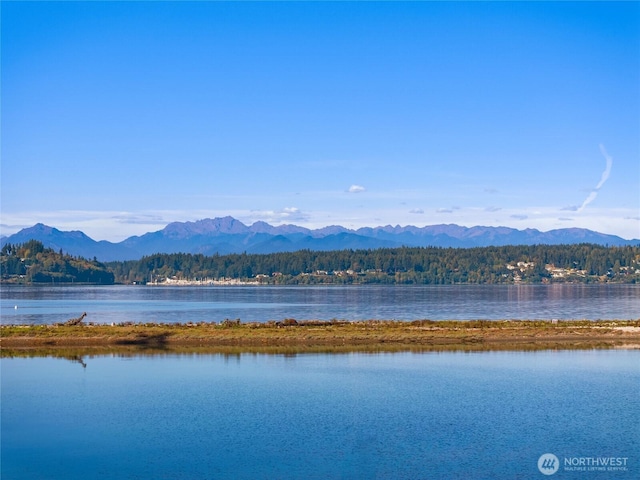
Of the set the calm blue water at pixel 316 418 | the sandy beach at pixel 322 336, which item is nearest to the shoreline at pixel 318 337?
the sandy beach at pixel 322 336

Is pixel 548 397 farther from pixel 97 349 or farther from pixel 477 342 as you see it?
pixel 97 349

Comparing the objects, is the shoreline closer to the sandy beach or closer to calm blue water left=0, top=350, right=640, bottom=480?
the sandy beach

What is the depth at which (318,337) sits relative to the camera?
67.4 meters

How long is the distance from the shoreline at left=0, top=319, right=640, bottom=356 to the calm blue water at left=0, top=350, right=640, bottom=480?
1003 centimetres

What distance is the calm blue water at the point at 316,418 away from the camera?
2900 cm

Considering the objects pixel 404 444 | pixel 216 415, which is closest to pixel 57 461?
pixel 216 415

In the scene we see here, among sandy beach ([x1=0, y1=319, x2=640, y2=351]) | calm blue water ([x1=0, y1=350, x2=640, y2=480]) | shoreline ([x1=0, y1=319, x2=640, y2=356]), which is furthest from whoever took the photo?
sandy beach ([x1=0, y1=319, x2=640, y2=351])

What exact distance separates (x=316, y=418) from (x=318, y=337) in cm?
3103

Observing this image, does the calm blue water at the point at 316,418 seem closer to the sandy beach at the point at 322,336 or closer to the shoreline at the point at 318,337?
the shoreline at the point at 318,337

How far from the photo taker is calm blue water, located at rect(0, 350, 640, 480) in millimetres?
29000

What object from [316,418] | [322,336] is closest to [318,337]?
[322,336]

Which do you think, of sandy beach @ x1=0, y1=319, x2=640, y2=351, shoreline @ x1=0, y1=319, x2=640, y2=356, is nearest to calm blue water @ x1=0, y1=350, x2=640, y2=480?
shoreline @ x1=0, y1=319, x2=640, y2=356

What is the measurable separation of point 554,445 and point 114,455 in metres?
17.9

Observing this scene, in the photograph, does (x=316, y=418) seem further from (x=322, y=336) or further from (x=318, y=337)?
(x=322, y=336)
